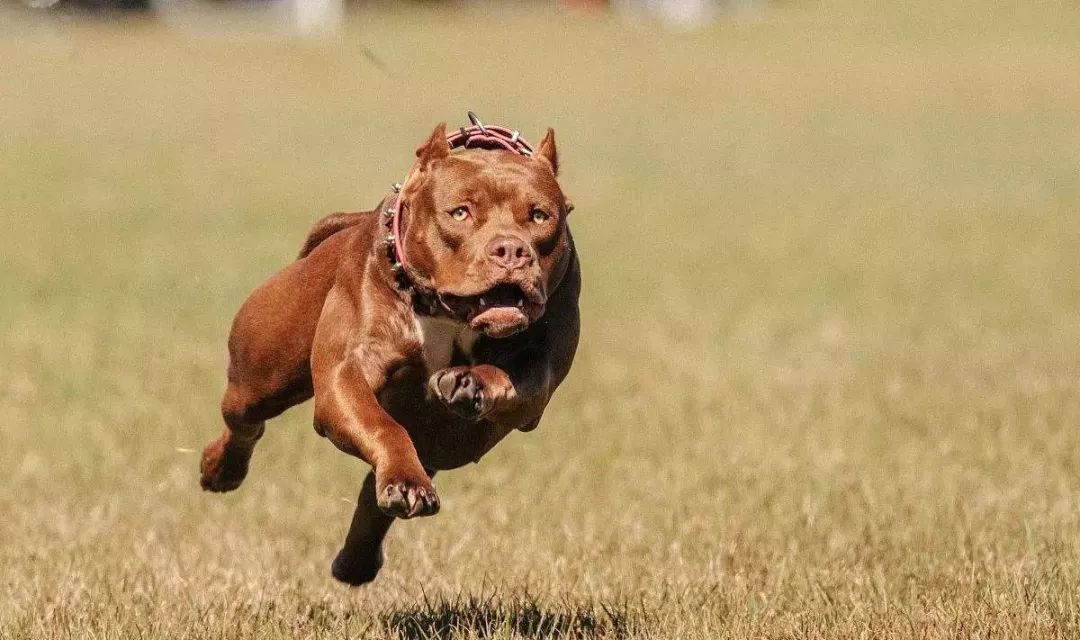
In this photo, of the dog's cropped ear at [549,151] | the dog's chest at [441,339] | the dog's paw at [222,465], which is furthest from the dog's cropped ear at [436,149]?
the dog's paw at [222,465]

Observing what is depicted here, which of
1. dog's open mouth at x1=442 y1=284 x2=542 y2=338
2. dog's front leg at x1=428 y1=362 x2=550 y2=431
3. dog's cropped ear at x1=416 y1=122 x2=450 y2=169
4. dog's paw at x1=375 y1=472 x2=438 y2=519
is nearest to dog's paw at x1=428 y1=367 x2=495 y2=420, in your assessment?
dog's front leg at x1=428 y1=362 x2=550 y2=431

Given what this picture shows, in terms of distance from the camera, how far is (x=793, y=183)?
87.6ft

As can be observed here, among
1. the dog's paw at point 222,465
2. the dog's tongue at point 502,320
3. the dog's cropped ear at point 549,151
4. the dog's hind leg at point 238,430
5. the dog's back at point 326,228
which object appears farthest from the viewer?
the dog's paw at point 222,465

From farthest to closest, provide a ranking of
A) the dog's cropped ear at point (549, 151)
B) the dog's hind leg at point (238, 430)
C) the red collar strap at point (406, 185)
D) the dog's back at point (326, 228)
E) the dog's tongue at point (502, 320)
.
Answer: the dog's back at point (326, 228) < the dog's hind leg at point (238, 430) < the dog's cropped ear at point (549, 151) < the red collar strap at point (406, 185) < the dog's tongue at point (502, 320)

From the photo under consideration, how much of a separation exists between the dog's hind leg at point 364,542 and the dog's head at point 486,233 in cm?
120

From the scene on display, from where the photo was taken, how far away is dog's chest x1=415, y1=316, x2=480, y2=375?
16.4ft

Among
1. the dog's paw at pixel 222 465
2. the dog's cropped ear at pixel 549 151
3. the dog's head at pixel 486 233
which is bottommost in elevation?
the dog's paw at pixel 222 465

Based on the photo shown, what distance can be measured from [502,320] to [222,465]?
6.52ft

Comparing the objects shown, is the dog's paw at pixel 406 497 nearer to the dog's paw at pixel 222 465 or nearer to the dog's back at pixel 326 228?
the dog's back at pixel 326 228

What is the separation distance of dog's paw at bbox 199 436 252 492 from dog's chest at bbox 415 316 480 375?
1.42m

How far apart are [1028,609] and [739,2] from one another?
195 feet

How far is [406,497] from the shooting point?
179 inches

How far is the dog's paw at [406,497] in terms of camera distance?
14.9 feet

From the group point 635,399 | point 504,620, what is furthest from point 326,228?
point 635,399
